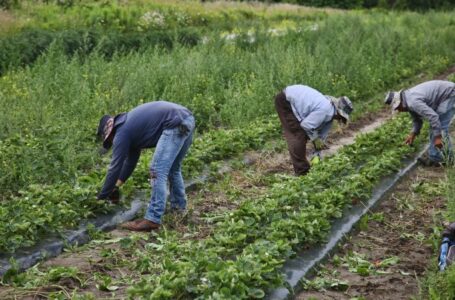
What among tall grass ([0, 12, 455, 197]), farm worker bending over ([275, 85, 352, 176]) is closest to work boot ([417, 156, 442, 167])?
farm worker bending over ([275, 85, 352, 176])

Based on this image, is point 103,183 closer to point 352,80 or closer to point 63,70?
point 63,70

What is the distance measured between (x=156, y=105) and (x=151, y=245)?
1.42 meters

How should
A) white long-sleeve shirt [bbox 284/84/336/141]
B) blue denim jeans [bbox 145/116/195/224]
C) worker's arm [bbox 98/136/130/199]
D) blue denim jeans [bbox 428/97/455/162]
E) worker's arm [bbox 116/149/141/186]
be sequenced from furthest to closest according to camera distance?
blue denim jeans [bbox 428/97/455/162] < white long-sleeve shirt [bbox 284/84/336/141] < worker's arm [bbox 116/149/141/186] < blue denim jeans [bbox 145/116/195/224] < worker's arm [bbox 98/136/130/199]

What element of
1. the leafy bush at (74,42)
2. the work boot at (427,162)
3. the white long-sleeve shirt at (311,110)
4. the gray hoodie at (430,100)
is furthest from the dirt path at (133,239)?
the leafy bush at (74,42)

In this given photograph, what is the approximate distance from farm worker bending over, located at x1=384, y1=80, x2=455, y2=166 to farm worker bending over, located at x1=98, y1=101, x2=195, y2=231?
13.0 ft

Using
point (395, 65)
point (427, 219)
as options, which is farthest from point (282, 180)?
point (395, 65)

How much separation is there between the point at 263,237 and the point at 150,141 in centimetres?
149

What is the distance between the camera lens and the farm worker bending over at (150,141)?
19.5ft

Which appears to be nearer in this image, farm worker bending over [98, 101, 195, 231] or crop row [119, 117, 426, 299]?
crop row [119, 117, 426, 299]

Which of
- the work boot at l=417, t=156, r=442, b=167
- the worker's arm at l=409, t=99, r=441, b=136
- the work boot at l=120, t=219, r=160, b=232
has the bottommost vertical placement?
the work boot at l=417, t=156, r=442, b=167

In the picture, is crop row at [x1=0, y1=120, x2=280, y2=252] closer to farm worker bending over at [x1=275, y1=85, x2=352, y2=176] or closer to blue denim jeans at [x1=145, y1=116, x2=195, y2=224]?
blue denim jeans at [x1=145, y1=116, x2=195, y2=224]

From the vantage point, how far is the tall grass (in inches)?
290

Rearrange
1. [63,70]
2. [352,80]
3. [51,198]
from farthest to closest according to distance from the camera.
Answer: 1. [352,80]
2. [63,70]
3. [51,198]

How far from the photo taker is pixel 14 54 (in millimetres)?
13250
